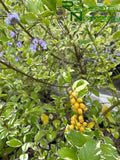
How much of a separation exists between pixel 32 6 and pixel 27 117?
568 mm

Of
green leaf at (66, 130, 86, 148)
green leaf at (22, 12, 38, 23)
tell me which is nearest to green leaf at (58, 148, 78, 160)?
green leaf at (66, 130, 86, 148)

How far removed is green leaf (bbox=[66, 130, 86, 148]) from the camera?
302 mm

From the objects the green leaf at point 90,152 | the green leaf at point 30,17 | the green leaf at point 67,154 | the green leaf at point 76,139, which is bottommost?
the green leaf at point 67,154

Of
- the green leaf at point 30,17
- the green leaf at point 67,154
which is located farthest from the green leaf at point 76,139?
the green leaf at point 30,17

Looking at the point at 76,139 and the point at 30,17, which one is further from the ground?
the point at 30,17

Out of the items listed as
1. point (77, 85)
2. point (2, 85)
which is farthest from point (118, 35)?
point (2, 85)

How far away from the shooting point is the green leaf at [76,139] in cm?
30

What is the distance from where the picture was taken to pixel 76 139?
31 cm

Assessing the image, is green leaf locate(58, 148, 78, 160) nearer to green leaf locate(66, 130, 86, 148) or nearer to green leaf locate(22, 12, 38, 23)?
green leaf locate(66, 130, 86, 148)

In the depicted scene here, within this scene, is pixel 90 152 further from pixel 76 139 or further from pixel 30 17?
pixel 30 17

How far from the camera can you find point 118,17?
0.40 metres

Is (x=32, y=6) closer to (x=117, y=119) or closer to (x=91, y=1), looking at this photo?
(x=91, y=1)

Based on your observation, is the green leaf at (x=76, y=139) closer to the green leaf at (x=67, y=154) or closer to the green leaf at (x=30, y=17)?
the green leaf at (x=67, y=154)

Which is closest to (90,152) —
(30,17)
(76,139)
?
(76,139)
